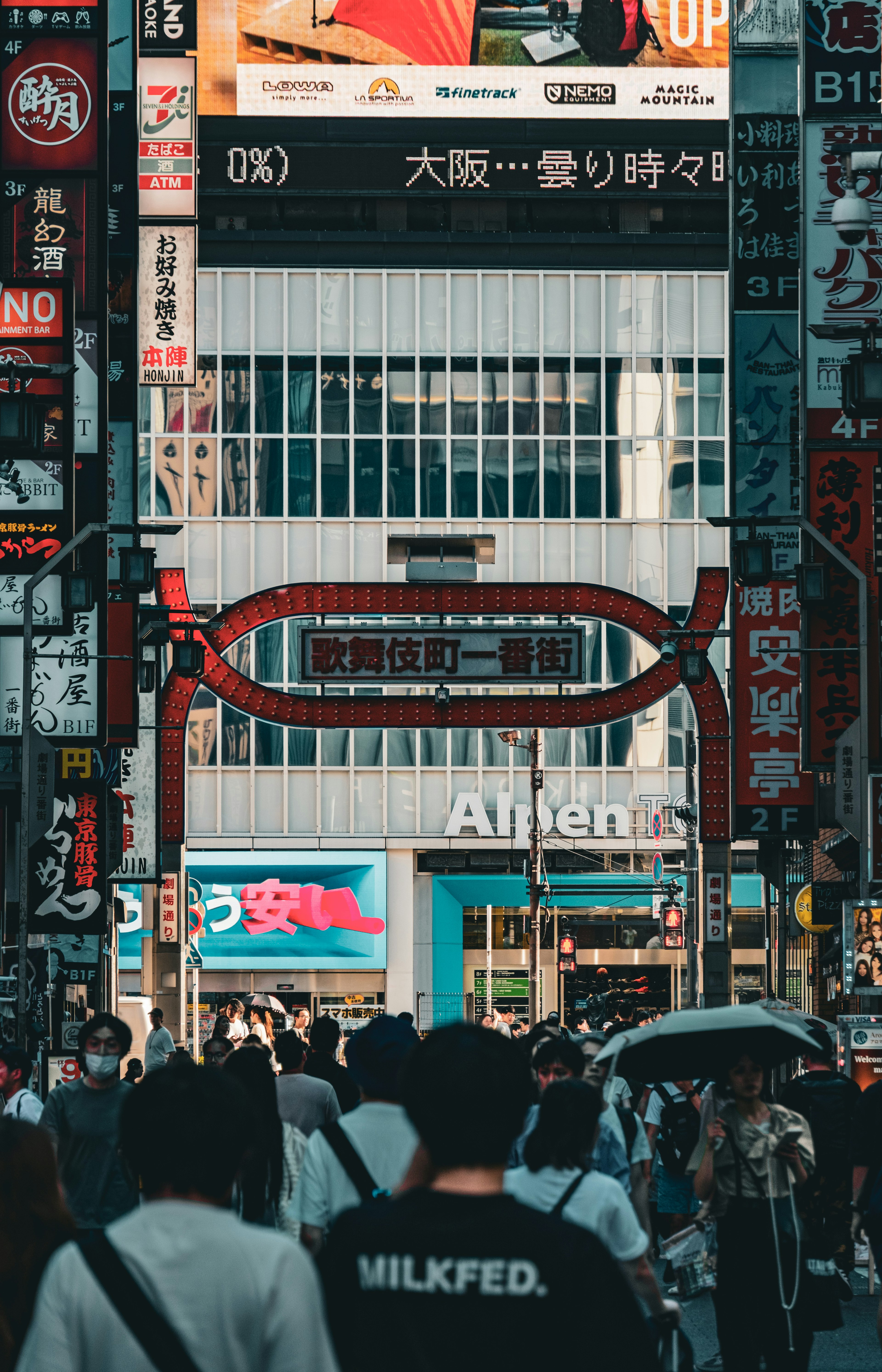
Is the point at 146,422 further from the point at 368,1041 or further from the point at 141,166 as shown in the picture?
A: the point at 368,1041

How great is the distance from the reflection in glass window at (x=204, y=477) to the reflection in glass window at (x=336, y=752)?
271 inches

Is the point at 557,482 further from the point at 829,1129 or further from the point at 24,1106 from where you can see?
the point at 24,1106

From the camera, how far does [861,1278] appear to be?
618 inches

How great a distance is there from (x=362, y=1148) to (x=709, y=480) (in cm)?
5258

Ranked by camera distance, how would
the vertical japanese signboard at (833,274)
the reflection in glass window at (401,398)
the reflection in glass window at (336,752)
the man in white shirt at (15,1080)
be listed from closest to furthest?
the man in white shirt at (15,1080)
the vertical japanese signboard at (833,274)
the reflection in glass window at (336,752)
the reflection in glass window at (401,398)

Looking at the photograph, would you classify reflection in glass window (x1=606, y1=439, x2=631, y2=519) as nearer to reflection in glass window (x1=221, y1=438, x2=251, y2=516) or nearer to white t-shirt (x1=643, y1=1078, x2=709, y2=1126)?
reflection in glass window (x1=221, y1=438, x2=251, y2=516)

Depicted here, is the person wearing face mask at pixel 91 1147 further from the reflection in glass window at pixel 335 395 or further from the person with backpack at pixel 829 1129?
the reflection in glass window at pixel 335 395

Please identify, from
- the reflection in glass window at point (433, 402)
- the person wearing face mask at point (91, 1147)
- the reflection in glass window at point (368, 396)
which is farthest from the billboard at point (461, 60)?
the person wearing face mask at point (91, 1147)

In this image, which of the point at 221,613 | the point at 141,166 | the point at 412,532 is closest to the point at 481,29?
the point at 412,532

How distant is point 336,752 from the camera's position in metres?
57.8

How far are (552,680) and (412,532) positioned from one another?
98.4 ft

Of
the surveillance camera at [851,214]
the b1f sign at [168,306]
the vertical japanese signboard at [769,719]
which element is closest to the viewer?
the surveillance camera at [851,214]

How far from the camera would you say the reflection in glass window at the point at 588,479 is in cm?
5866

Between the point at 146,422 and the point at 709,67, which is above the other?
the point at 709,67
